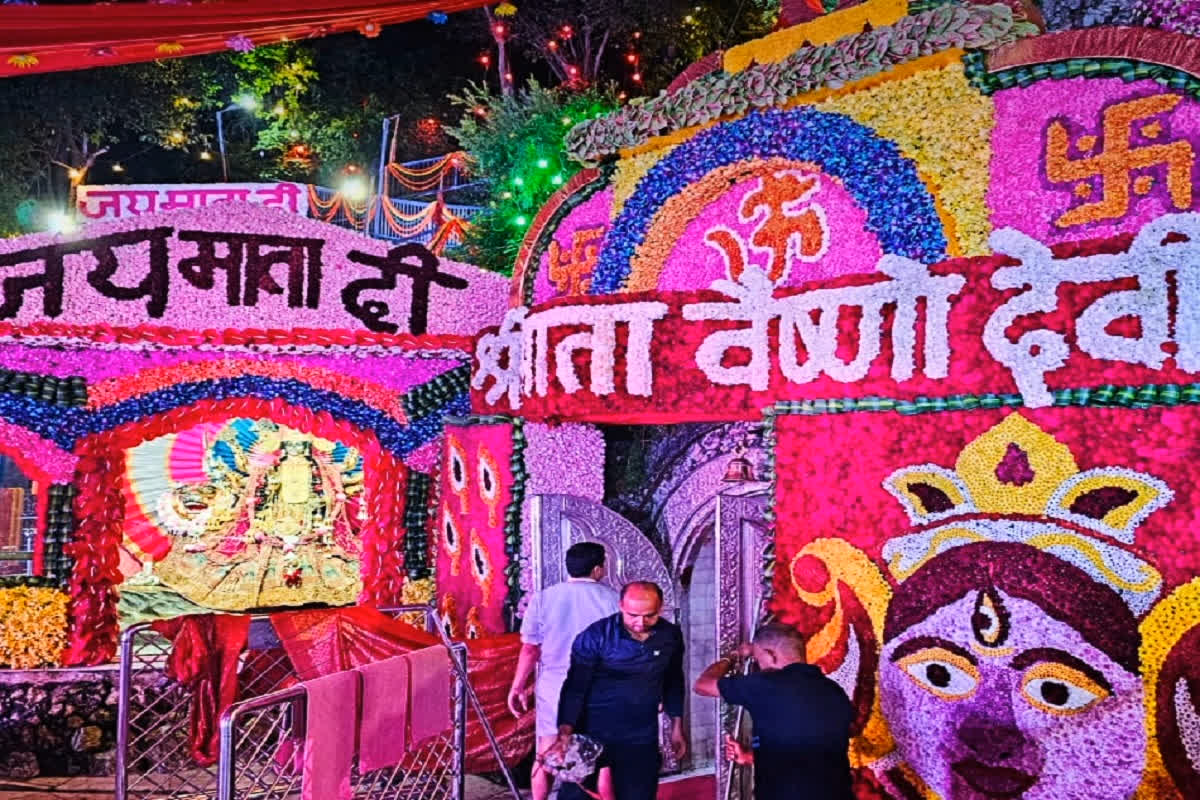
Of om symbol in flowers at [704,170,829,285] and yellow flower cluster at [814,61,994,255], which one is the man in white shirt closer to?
om symbol in flowers at [704,170,829,285]

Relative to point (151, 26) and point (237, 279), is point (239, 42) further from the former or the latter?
point (237, 279)

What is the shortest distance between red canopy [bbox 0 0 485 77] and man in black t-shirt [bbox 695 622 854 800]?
796 centimetres

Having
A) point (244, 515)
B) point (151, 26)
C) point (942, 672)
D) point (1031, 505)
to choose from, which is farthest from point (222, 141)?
point (1031, 505)

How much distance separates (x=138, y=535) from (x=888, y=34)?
439 inches

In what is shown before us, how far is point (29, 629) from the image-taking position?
→ 29.9ft

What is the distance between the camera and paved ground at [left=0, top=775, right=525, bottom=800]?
773 centimetres

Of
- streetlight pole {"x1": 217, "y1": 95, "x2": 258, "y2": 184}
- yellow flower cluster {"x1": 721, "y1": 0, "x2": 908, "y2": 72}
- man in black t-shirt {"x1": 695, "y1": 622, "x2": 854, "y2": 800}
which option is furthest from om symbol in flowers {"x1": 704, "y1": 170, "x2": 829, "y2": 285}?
streetlight pole {"x1": 217, "y1": 95, "x2": 258, "y2": 184}

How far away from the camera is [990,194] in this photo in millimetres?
5828

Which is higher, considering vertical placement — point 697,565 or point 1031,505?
point 1031,505

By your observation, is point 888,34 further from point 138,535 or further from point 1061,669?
point 138,535

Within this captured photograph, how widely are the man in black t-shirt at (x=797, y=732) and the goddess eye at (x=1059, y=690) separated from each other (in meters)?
1.24

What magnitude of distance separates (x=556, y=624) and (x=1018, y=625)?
2369 mm

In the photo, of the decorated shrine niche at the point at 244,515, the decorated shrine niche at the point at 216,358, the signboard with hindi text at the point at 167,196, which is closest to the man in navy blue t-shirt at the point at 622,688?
the decorated shrine niche at the point at 216,358

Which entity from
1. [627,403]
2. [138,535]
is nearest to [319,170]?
[138,535]
